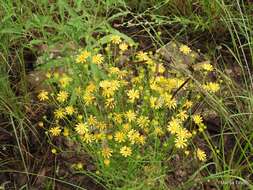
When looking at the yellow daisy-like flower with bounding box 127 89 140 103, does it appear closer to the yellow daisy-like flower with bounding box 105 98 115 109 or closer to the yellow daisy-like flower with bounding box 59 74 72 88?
the yellow daisy-like flower with bounding box 105 98 115 109

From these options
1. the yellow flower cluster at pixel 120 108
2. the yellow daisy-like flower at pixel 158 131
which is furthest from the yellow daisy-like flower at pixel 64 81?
the yellow daisy-like flower at pixel 158 131

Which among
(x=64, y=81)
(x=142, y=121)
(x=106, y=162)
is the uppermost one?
(x=64, y=81)

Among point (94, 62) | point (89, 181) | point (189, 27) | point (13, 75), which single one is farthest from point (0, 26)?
point (189, 27)

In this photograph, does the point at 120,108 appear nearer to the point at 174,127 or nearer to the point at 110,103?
the point at 110,103

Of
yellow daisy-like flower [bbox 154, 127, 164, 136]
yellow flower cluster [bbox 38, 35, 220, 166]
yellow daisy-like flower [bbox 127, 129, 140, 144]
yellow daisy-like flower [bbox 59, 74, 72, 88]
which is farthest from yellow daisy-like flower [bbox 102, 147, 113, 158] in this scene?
yellow daisy-like flower [bbox 59, 74, 72, 88]

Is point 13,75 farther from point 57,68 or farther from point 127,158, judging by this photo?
point 127,158

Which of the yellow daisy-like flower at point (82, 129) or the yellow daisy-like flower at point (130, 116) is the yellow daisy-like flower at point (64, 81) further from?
the yellow daisy-like flower at point (130, 116)

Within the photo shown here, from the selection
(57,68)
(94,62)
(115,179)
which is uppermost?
(94,62)

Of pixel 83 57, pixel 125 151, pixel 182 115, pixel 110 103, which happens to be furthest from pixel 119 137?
pixel 83 57
